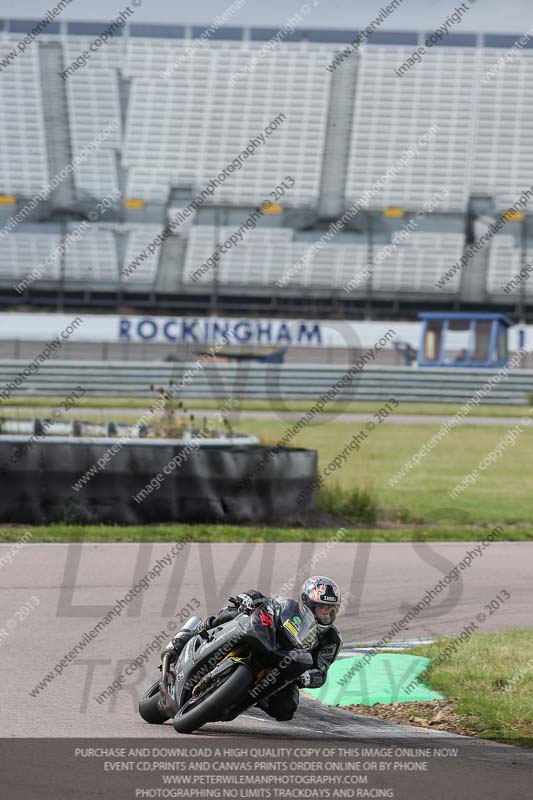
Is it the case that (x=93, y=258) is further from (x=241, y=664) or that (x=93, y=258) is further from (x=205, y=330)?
(x=241, y=664)

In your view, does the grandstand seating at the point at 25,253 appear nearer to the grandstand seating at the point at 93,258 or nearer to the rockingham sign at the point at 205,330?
the grandstand seating at the point at 93,258

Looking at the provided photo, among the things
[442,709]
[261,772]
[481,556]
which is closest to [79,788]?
[261,772]

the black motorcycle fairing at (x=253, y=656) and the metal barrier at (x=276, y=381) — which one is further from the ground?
the black motorcycle fairing at (x=253, y=656)

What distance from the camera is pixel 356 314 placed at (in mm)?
44781

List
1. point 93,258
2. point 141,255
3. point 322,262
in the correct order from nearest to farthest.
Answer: point 141,255 → point 93,258 → point 322,262

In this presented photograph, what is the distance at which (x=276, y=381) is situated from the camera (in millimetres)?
32188

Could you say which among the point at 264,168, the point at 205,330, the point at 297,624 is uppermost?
the point at 264,168

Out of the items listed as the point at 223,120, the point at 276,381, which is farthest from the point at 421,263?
the point at 276,381

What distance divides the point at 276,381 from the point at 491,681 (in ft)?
82.9

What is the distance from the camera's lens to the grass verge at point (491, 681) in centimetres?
625

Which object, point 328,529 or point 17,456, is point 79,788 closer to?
point 17,456

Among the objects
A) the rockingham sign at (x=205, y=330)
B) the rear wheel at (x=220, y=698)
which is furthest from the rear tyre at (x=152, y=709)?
the rockingham sign at (x=205, y=330)

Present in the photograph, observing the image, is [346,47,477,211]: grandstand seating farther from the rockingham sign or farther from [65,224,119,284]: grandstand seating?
the rockingham sign

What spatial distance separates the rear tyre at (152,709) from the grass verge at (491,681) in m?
1.60
